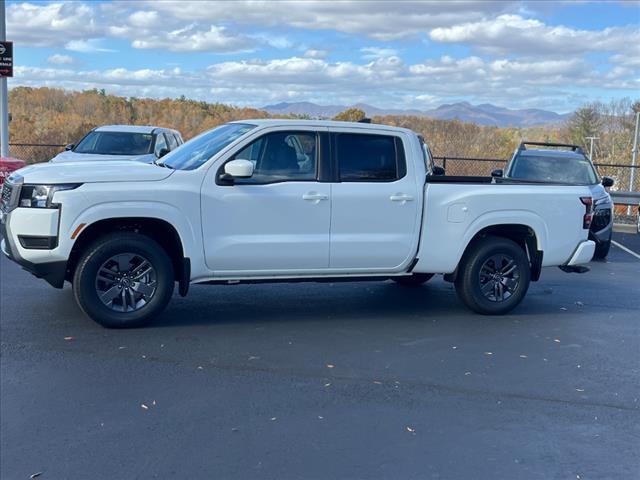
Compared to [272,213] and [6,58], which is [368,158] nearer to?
[272,213]

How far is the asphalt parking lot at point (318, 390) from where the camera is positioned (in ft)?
14.5

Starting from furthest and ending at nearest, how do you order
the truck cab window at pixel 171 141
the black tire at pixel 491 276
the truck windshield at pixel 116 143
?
the truck cab window at pixel 171 141, the truck windshield at pixel 116 143, the black tire at pixel 491 276

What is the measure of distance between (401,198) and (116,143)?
9397 millimetres

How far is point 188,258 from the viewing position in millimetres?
6984

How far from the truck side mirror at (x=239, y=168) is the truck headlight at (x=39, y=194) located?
1.31 meters

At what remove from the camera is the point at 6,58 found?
16.9 meters

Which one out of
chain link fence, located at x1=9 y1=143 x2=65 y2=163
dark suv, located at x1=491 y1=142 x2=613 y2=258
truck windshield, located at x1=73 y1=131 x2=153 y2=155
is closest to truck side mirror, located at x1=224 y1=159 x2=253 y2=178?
dark suv, located at x1=491 y1=142 x2=613 y2=258

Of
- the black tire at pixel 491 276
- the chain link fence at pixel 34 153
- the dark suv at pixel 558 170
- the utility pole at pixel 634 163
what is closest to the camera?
the black tire at pixel 491 276

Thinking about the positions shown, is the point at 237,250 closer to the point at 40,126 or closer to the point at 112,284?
the point at 112,284

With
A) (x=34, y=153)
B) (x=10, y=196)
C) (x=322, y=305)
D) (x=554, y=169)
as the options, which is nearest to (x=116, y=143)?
(x=554, y=169)

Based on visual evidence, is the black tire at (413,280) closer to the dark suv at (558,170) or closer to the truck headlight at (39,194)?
the dark suv at (558,170)

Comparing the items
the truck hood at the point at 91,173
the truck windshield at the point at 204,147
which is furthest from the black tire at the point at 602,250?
the truck hood at the point at 91,173

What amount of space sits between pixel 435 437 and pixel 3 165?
11.9m

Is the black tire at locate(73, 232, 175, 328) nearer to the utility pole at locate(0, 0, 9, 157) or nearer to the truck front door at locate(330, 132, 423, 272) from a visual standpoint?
the truck front door at locate(330, 132, 423, 272)
